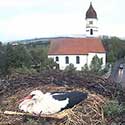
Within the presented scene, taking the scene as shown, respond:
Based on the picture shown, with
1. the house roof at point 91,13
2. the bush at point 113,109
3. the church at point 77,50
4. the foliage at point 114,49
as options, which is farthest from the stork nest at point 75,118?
the house roof at point 91,13

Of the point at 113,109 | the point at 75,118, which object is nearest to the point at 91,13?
the point at 113,109

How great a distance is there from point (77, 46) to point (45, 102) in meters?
48.2

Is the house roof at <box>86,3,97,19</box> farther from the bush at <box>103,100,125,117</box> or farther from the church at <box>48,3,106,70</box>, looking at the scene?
the bush at <box>103,100,125,117</box>

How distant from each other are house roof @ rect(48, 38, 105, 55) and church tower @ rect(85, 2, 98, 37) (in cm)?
197

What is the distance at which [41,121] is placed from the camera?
4020 millimetres

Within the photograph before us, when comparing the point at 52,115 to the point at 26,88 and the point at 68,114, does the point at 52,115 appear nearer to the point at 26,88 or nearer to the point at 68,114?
the point at 68,114

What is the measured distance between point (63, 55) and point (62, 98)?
48.7 metres

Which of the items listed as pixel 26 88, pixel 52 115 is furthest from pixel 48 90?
pixel 52 115

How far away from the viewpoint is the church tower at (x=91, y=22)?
2153 inches

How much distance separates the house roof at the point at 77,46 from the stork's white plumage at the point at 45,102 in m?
47.5

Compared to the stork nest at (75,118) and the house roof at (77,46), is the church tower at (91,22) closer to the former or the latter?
the house roof at (77,46)

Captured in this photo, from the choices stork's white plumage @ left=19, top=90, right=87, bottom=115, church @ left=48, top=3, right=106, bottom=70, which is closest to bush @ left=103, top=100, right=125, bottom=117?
stork's white plumage @ left=19, top=90, right=87, bottom=115

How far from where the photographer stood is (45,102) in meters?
4.15

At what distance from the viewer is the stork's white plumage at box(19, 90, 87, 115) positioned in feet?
13.5
